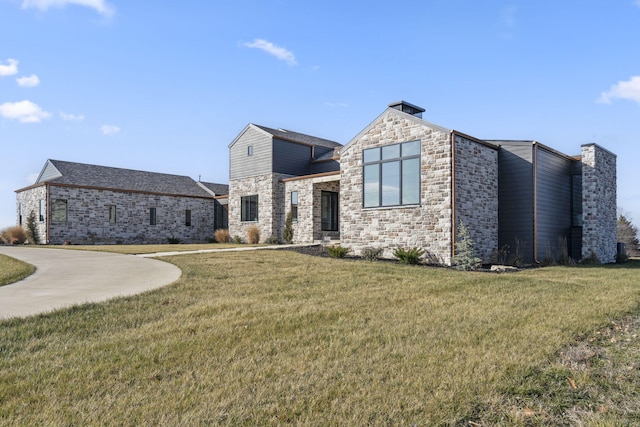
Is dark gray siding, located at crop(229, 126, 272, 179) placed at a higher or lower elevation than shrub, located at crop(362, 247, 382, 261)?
higher

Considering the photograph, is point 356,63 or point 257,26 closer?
point 257,26

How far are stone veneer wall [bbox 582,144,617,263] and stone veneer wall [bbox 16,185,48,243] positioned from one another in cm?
2732

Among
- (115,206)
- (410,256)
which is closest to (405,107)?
(410,256)

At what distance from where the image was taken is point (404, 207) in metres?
14.8

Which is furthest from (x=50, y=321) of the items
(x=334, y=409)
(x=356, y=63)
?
(x=356, y=63)

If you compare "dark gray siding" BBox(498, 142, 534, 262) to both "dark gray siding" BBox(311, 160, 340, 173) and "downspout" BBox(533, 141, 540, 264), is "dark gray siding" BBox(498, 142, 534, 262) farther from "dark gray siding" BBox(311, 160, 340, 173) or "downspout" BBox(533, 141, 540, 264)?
"dark gray siding" BBox(311, 160, 340, 173)

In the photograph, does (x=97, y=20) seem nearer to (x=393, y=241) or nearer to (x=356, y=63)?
(x=356, y=63)

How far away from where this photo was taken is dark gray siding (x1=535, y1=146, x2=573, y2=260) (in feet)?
50.9

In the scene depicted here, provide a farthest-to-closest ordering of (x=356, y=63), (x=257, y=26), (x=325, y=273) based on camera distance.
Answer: (x=356, y=63), (x=257, y=26), (x=325, y=273)

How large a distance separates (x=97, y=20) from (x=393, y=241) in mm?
11128

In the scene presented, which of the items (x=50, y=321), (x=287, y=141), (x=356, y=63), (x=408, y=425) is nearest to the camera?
(x=408, y=425)

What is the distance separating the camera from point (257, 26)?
10.9 meters

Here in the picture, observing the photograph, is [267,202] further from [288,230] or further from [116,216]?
[116,216]

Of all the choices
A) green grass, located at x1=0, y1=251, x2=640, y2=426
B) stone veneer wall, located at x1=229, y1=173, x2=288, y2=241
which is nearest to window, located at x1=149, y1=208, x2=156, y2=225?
stone veneer wall, located at x1=229, y1=173, x2=288, y2=241
